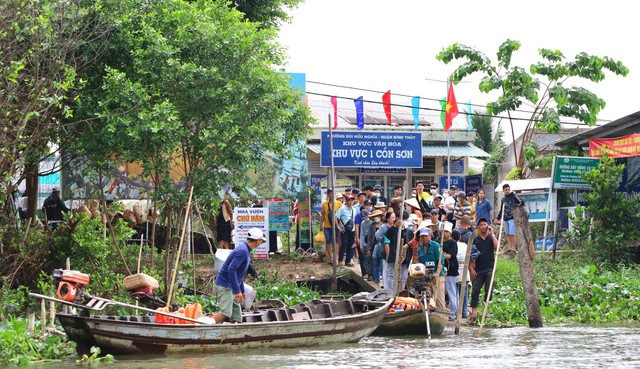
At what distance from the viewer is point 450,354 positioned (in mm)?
14469

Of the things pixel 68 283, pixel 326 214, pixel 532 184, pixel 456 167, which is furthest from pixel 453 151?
pixel 68 283

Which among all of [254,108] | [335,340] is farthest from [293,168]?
[335,340]

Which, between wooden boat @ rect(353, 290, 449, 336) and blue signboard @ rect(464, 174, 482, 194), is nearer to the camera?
wooden boat @ rect(353, 290, 449, 336)

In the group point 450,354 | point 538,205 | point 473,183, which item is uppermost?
point 473,183

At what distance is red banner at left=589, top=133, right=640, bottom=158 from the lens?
2408 centimetres

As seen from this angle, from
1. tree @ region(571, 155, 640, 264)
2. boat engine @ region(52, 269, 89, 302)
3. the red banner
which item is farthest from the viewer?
tree @ region(571, 155, 640, 264)

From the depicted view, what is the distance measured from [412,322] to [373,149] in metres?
7.57

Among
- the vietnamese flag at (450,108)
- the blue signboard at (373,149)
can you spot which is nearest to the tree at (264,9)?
the blue signboard at (373,149)

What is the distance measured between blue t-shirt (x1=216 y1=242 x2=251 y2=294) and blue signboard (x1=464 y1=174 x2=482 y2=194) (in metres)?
19.4

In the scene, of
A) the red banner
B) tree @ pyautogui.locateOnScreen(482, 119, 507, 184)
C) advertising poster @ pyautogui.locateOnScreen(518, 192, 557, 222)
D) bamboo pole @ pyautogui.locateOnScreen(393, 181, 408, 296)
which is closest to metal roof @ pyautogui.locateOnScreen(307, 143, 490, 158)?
tree @ pyautogui.locateOnScreen(482, 119, 507, 184)

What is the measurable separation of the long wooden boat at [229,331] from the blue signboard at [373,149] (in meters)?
7.16

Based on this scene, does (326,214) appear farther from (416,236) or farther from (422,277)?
(422,277)

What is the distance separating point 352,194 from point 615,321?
690 centimetres

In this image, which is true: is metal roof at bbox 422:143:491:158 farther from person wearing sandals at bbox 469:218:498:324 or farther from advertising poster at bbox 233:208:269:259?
person wearing sandals at bbox 469:218:498:324
